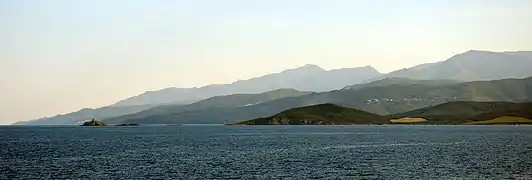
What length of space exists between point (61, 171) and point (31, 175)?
462 cm

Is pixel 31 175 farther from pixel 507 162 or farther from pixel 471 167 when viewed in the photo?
pixel 507 162

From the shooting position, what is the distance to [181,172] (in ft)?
263

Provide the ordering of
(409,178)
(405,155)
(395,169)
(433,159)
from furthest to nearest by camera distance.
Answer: (405,155) < (433,159) < (395,169) < (409,178)

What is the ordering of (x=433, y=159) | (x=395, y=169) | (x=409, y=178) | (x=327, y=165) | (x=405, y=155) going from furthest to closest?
(x=405, y=155) < (x=433, y=159) < (x=327, y=165) < (x=395, y=169) < (x=409, y=178)

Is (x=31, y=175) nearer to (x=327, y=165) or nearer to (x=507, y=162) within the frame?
(x=327, y=165)

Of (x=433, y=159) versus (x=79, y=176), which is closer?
(x=79, y=176)

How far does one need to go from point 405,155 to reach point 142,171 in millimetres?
47196

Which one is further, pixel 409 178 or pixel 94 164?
pixel 94 164

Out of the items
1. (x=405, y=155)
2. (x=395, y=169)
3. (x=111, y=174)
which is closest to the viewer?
(x=111, y=174)

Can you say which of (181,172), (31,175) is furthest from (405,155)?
(31,175)

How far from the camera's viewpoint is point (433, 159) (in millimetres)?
98938

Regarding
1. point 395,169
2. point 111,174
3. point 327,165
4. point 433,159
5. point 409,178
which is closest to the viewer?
point 409,178

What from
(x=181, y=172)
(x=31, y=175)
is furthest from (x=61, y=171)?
(x=181, y=172)

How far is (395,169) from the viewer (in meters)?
83.0
